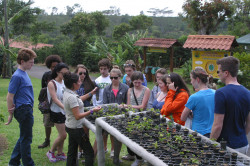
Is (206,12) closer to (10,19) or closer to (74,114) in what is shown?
(10,19)

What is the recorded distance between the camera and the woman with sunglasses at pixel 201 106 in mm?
3684

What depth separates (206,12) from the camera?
71.5ft

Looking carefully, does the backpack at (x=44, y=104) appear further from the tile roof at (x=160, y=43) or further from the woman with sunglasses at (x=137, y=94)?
the tile roof at (x=160, y=43)

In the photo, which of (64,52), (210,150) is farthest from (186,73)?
(64,52)

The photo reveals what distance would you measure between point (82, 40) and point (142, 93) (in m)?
23.4

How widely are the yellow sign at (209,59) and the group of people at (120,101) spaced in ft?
22.0

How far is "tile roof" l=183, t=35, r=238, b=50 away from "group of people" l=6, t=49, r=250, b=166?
6750mm

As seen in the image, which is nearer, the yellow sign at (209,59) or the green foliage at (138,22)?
the yellow sign at (209,59)

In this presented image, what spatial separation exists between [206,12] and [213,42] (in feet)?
37.0

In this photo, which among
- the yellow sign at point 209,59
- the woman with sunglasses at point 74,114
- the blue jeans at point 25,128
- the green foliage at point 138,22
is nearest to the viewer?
the woman with sunglasses at point 74,114

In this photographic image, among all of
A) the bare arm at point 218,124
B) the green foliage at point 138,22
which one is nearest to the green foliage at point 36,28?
the green foliage at point 138,22

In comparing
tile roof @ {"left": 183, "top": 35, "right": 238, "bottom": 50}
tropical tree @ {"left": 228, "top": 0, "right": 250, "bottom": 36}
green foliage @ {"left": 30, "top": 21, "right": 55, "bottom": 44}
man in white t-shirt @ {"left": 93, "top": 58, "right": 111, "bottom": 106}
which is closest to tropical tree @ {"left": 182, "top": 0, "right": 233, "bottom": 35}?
tropical tree @ {"left": 228, "top": 0, "right": 250, "bottom": 36}

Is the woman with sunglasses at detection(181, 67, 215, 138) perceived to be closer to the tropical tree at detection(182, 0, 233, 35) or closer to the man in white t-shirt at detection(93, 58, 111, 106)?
the man in white t-shirt at detection(93, 58, 111, 106)

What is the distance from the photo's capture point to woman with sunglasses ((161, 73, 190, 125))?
4215mm
